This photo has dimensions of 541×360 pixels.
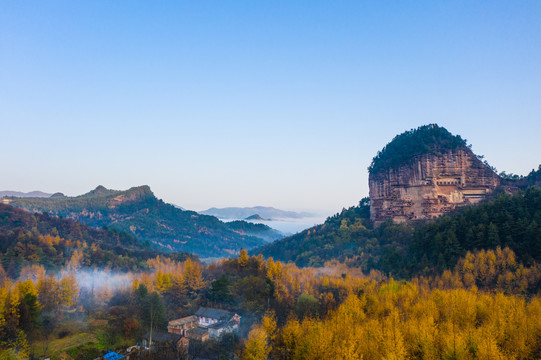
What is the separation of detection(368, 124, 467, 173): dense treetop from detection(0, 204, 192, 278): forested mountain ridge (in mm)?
61555

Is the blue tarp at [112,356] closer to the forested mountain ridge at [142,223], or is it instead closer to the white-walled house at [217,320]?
the white-walled house at [217,320]

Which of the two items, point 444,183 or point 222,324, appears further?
point 444,183

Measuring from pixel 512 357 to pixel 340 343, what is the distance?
1159cm

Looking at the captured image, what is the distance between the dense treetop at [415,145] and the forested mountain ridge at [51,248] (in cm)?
6156

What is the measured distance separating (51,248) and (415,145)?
8947 cm

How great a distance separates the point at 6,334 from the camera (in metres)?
42.8

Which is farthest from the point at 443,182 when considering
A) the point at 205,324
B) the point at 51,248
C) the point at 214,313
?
the point at 51,248

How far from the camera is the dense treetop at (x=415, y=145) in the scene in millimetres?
92988

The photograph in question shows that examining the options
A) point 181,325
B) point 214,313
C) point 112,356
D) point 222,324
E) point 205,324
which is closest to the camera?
point 112,356

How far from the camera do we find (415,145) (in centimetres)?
9675

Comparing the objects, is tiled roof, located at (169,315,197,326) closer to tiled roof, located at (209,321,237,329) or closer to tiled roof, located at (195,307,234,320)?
tiled roof, located at (195,307,234,320)

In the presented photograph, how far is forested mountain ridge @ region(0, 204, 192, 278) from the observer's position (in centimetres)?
7331

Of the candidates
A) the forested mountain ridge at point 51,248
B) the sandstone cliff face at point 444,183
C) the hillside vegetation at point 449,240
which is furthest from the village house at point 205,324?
the sandstone cliff face at point 444,183

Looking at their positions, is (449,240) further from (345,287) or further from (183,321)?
(183,321)
